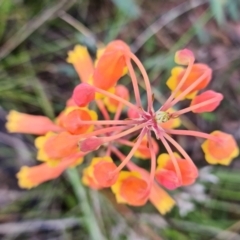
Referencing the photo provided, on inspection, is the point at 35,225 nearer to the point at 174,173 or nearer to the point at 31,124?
the point at 31,124

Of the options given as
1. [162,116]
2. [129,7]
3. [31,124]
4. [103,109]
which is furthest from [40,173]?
[129,7]

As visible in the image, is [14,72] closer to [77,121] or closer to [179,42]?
[179,42]

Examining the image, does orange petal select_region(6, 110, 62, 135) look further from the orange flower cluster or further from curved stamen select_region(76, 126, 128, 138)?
curved stamen select_region(76, 126, 128, 138)

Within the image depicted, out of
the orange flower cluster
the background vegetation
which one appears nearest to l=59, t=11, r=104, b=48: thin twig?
the background vegetation

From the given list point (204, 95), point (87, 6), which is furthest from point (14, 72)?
point (204, 95)

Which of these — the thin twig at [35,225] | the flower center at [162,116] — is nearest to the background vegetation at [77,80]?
the thin twig at [35,225]

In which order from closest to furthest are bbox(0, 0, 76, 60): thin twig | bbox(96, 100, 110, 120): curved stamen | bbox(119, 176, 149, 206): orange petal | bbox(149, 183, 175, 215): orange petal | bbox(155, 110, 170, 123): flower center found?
bbox(155, 110, 170, 123): flower center → bbox(119, 176, 149, 206): orange petal → bbox(96, 100, 110, 120): curved stamen → bbox(149, 183, 175, 215): orange petal → bbox(0, 0, 76, 60): thin twig

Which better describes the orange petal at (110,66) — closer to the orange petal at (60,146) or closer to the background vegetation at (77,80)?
the orange petal at (60,146)
